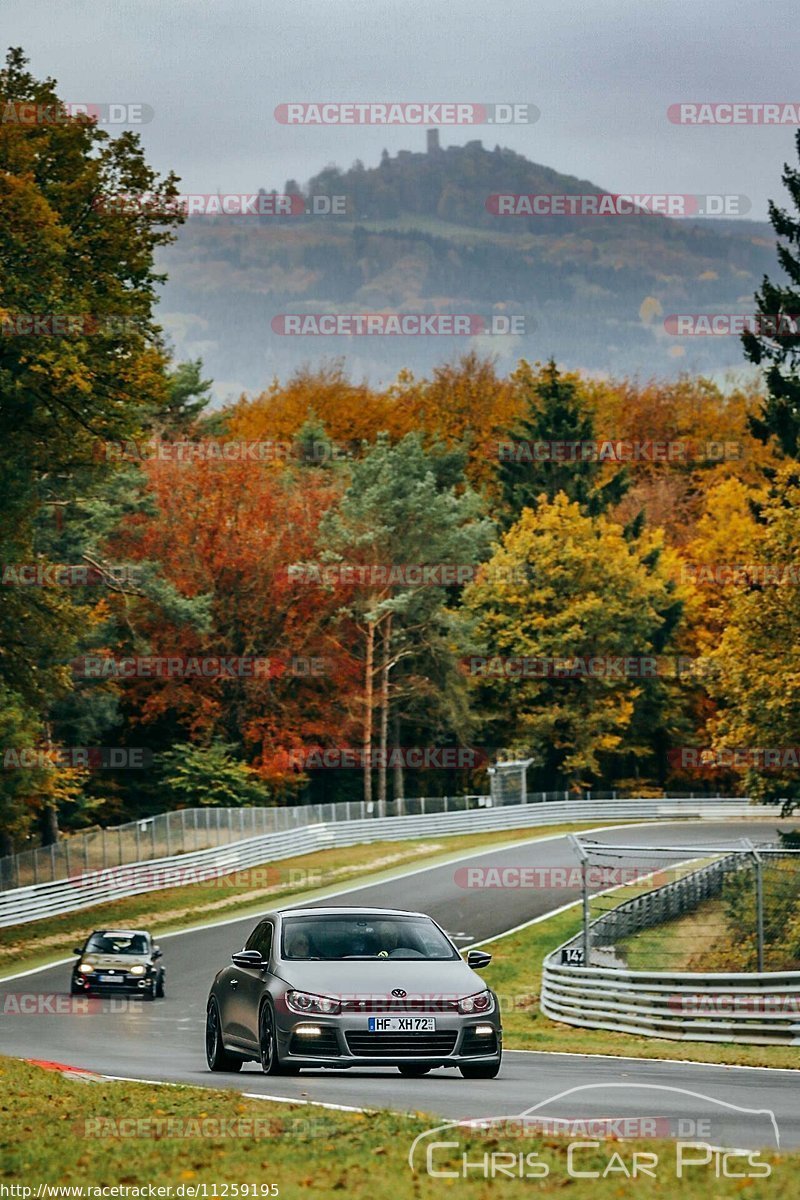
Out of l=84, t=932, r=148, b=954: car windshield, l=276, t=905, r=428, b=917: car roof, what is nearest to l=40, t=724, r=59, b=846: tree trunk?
l=84, t=932, r=148, b=954: car windshield

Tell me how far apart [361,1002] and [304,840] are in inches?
1952

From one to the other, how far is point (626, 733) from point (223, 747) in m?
24.9

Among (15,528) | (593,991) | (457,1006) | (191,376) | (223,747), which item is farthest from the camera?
(191,376)

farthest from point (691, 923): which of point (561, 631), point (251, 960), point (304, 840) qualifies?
point (561, 631)

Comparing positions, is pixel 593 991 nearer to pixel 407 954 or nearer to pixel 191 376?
pixel 407 954

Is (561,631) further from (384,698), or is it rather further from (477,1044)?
(477,1044)

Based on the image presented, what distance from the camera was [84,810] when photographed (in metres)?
65.6

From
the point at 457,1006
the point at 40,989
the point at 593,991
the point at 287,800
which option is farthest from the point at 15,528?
the point at 287,800

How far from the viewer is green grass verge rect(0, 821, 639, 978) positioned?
45281 millimetres

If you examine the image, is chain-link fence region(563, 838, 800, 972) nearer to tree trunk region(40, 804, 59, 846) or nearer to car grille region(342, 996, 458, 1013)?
car grille region(342, 996, 458, 1013)

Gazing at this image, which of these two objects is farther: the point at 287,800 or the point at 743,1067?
the point at 287,800

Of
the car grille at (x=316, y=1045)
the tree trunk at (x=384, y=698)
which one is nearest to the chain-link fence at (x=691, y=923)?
the car grille at (x=316, y=1045)

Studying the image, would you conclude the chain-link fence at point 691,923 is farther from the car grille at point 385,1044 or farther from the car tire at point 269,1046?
the car grille at point 385,1044

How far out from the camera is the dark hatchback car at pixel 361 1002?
49.1 feet
